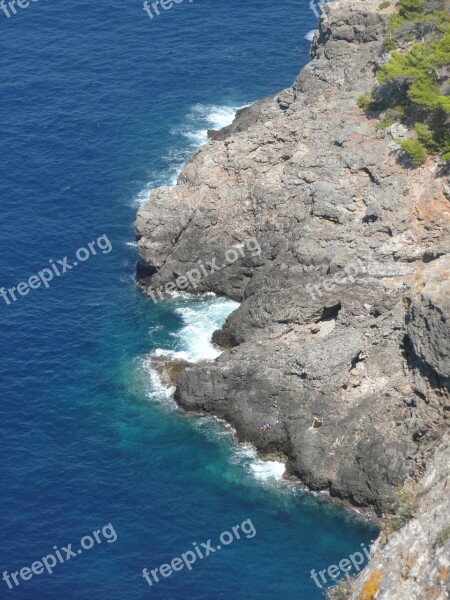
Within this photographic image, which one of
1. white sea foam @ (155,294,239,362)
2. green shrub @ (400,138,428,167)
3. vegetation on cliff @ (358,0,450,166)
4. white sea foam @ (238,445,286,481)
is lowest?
white sea foam @ (238,445,286,481)

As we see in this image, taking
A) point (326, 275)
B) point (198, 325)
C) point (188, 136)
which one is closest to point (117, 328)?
point (198, 325)

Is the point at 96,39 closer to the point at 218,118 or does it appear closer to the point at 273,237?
the point at 218,118

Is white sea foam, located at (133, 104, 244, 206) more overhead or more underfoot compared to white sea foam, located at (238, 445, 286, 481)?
more overhead

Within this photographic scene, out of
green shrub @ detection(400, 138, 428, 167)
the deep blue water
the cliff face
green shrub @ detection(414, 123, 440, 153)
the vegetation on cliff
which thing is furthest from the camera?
the vegetation on cliff

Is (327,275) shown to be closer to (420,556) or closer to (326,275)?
(326,275)

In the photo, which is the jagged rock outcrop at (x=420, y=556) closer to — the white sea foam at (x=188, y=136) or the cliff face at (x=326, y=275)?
the cliff face at (x=326, y=275)

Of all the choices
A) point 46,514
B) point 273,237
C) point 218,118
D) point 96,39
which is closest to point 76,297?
point 273,237

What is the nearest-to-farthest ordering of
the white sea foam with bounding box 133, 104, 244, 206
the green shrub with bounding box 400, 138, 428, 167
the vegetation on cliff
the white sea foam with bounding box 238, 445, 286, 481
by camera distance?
the white sea foam with bounding box 238, 445, 286, 481 < the green shrub with bounding box 400, 138, 428, 167 < the vegetation on cliff < the white sea foam with bounding box 133, 104, 244, 206

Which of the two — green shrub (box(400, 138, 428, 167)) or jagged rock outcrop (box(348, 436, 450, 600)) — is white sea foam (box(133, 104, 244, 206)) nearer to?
green shrub (box(400, 138, 428, 167))

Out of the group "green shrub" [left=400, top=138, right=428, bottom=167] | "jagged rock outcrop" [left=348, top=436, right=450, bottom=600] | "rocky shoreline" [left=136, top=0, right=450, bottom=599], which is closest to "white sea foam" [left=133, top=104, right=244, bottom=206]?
"rocky shoreline" [left=136, top=0, right=450, bottom=599]
